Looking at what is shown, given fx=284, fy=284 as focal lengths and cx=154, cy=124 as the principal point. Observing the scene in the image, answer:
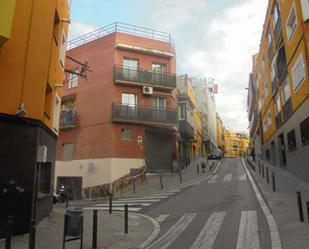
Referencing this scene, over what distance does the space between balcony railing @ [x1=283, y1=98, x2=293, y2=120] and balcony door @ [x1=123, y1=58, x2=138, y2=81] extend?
12294 millimetres

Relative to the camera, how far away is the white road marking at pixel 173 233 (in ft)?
22.9

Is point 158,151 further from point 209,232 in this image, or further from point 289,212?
point 209,232

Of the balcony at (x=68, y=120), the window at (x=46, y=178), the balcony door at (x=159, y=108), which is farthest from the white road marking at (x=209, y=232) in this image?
the balcony at (x=68, y=120)

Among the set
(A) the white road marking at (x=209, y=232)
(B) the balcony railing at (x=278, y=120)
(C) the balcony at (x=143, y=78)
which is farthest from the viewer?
(C) the balcony at (x=143, y=78)


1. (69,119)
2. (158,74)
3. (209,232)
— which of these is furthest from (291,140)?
(69,119)

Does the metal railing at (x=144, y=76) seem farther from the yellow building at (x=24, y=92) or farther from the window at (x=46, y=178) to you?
the yellow building at (x=24, y=92)

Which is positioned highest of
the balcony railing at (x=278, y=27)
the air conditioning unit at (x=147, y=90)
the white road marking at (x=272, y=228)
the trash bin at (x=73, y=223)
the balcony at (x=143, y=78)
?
the balcony railing at (x=278, y=27)

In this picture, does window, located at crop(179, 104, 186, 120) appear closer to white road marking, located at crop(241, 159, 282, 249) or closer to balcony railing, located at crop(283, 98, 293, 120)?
balcony railing, located at crop(283, 98, 293, 120)

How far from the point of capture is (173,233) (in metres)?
7.96

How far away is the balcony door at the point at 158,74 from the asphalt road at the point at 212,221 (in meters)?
13.7

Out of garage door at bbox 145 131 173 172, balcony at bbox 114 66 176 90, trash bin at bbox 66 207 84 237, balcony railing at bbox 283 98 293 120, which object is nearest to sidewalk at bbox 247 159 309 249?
trash bin at bbox 66 207 84 237

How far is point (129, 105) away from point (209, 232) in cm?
1786

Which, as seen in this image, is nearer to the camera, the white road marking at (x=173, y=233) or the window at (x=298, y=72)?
the white road marking at (x=173, y=233)

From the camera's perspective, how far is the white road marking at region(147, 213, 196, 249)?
697 cm
